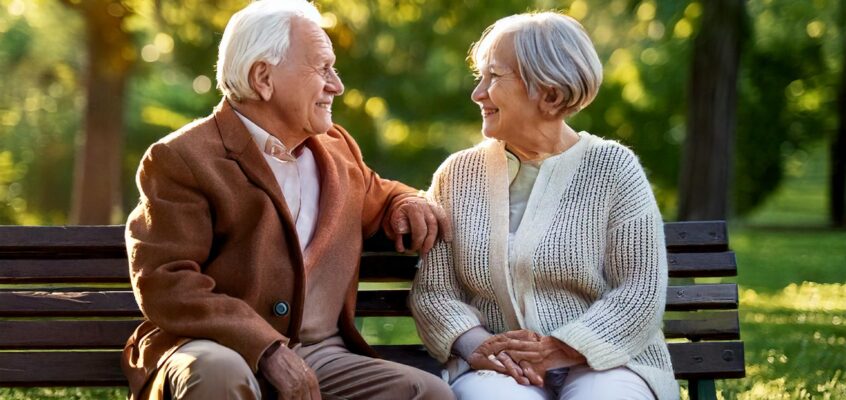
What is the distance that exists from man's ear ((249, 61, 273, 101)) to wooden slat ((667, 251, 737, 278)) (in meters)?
1.54

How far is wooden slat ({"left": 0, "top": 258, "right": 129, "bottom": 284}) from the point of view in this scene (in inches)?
185

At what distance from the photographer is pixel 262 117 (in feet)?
13.9

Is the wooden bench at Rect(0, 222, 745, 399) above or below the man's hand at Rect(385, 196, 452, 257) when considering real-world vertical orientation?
below

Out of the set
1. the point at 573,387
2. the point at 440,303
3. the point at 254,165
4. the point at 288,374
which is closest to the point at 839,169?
the point at 440,303

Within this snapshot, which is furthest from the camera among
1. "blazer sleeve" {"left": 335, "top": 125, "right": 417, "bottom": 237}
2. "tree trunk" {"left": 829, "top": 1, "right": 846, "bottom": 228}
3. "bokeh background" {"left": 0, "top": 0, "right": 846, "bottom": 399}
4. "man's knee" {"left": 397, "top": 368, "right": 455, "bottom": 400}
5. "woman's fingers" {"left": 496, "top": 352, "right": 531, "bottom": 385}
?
"tree trunk" {"left": 829, "top": 1, "right": 846, "bottom": 228}

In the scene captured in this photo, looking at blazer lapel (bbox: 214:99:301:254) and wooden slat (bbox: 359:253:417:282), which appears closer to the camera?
blazer lapel (bbox: 214:99:301:254)

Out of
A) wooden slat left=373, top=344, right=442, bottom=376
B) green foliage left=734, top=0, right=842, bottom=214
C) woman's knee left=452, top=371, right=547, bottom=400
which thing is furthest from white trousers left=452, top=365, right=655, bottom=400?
green foliage left=734, top=0, right=842, bottom=214

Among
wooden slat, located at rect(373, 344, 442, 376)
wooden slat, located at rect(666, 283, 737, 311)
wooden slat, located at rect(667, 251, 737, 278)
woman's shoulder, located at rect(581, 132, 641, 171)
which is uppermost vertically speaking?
woman's shoulder, located at rect(581, 132, 641, 171)

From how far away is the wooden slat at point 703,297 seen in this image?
472cm

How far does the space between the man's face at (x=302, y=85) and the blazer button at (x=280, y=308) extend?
0.55 m

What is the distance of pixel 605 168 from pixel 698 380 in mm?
873

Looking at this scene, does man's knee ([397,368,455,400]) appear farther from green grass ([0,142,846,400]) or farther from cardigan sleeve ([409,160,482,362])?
green grass ([0,142,846,400])

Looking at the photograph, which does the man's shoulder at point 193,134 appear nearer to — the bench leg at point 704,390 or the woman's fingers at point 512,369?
the woman's fingers at point 512,369

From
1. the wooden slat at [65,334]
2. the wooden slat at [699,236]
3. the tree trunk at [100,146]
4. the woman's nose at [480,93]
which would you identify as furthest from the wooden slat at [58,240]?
the tree trunk at [100,146]
